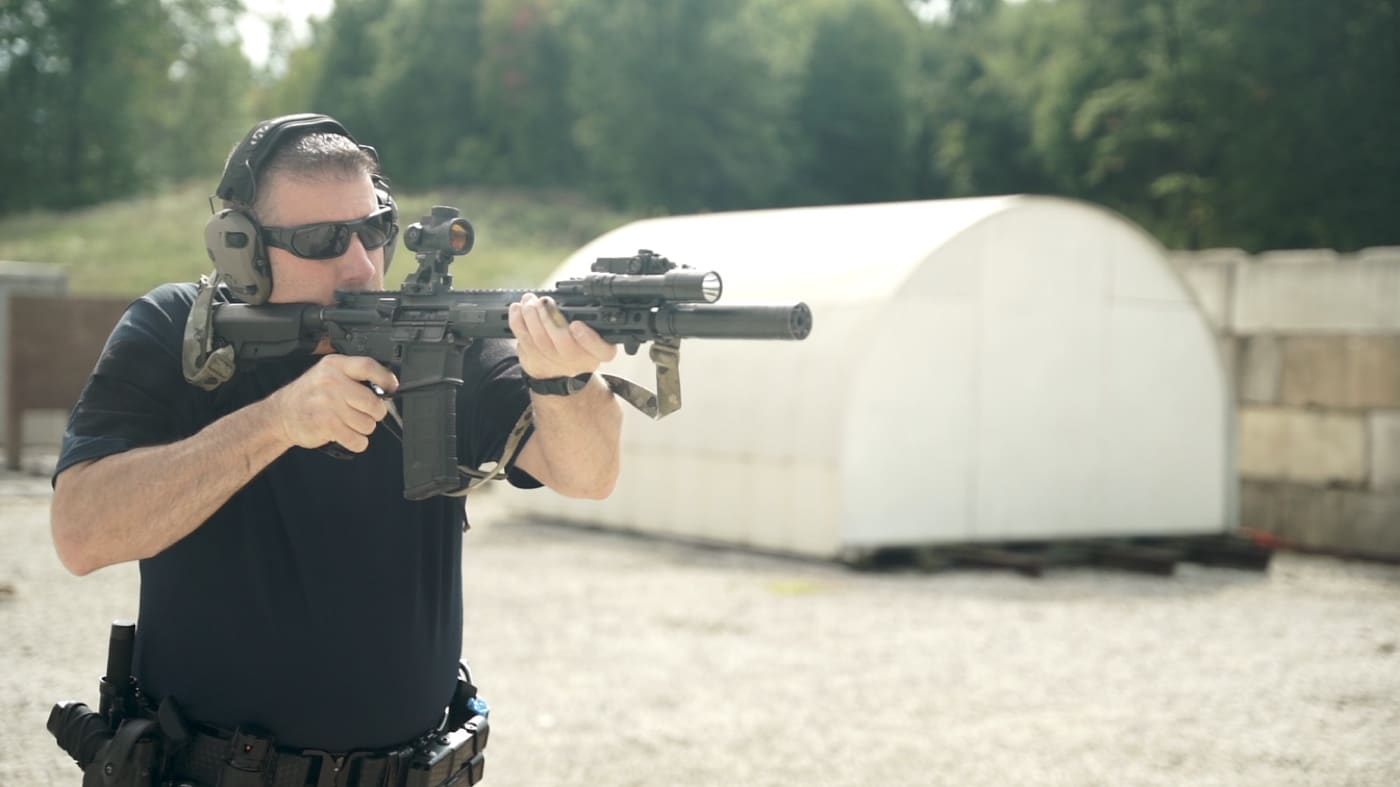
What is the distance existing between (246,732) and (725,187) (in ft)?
201

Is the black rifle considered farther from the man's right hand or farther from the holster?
the holster

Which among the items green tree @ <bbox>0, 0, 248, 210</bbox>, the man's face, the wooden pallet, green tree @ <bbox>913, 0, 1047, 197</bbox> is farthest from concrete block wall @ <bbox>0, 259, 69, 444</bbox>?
green tree @ <bbox>913, 0, 1047, 197</bbox>

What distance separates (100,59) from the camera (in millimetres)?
54156

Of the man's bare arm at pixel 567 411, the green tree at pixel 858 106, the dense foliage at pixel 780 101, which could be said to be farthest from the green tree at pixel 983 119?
the man's bare arm at pixel 567 411

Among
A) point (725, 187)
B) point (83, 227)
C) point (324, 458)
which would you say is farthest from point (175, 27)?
point (324, 458)

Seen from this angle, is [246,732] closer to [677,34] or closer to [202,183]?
[202,183]

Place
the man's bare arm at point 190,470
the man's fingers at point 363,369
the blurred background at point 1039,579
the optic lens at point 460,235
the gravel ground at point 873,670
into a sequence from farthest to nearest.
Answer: the blurred background at point 1039,579 → the gravel ground at point 873,670 → the optic lens at point 460,235 → the man's fingers at point 363,369 → the man's bare arm at point 190,470

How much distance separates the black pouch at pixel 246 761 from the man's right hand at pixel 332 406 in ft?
2.03

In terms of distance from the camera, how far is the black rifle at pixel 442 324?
311 centimetres

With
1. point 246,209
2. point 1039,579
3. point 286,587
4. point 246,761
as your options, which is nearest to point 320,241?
point 246,209

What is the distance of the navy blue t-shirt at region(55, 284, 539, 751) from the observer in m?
3.12

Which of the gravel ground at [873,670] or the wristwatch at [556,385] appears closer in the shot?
the wristwatch at [556,385]

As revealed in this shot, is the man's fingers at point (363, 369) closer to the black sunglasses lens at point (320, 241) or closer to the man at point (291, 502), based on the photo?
the man at point (291, 502)

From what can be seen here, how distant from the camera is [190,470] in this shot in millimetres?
2967
